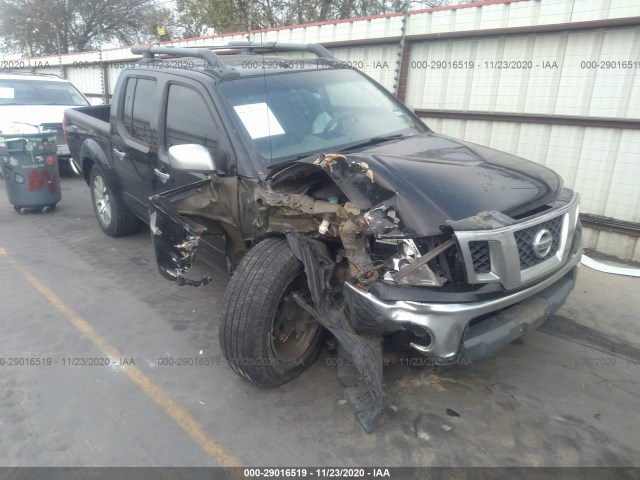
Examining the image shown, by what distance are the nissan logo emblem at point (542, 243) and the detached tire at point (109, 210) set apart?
4.36 meters

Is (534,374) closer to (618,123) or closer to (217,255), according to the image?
(217,255)

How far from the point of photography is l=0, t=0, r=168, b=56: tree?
1000 inches

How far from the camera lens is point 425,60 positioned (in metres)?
6.80

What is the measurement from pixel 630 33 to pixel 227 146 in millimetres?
4314

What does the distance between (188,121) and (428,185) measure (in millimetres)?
2072

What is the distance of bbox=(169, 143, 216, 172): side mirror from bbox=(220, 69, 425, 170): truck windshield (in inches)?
12.9

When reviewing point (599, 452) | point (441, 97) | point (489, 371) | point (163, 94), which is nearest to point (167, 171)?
point (163, 94)

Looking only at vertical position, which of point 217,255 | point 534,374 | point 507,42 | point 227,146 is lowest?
point 534,374

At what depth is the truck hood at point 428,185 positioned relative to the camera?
264 cm

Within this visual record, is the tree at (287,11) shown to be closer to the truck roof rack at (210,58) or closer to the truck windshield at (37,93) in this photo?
the truck windshield at (37,93)

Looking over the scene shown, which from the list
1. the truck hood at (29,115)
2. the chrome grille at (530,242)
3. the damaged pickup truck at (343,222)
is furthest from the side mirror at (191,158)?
the truck hood at (29,115)

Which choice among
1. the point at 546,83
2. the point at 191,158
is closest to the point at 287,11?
the point at 546,83

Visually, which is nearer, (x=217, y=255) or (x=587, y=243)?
(x=217, y=255)

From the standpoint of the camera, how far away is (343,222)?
Answer: 2.76 metres
